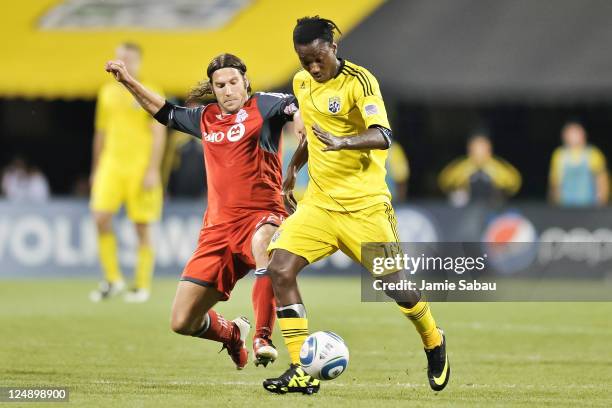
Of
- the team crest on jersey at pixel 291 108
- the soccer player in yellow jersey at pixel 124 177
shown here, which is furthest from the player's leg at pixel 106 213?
the team crest on jersey at pixel 291 108

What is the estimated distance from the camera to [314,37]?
293 inches

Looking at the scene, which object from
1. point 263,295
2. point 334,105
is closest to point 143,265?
point 263,295

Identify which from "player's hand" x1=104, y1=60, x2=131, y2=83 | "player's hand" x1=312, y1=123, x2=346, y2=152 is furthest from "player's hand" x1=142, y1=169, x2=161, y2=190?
"player's hand" x1=312, y1=123, x2=346, y2=152

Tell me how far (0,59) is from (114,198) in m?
5.16

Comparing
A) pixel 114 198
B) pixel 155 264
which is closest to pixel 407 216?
pixel 155 264

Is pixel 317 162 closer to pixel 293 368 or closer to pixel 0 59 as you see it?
pixel 293 368

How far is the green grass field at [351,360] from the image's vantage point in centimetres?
757

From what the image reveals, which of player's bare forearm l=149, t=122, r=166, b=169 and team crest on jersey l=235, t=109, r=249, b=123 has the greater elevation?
player's bare forearm l=149, t=122, r=166, b=169

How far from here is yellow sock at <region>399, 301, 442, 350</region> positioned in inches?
306

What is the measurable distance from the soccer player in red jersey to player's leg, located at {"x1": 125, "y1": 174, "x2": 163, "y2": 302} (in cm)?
586

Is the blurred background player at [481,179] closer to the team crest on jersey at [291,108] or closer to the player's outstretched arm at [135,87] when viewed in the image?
the player's outstretched arm at [135,87]

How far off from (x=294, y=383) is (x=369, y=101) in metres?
1.59

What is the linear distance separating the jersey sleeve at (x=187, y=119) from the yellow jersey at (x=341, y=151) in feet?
2.76

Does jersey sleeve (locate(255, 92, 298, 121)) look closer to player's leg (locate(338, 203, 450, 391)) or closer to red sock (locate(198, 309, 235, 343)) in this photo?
player's leg (locate(338, 203, 450, 391))
